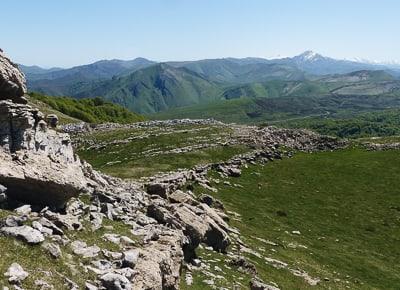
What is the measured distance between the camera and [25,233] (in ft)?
74.1

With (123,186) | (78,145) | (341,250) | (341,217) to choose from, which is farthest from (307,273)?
(78,145)

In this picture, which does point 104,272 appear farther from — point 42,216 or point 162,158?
point 162,158

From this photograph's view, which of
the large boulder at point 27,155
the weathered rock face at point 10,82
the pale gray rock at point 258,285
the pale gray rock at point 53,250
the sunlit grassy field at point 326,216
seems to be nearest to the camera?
the pale gray rock at point 53,250

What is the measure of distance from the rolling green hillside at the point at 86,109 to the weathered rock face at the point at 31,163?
11837 cm

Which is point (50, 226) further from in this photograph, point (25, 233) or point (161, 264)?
point (161, 264)

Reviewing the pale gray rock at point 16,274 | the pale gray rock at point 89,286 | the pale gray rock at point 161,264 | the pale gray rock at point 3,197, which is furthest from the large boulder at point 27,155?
the pale gray rock at point 89,286

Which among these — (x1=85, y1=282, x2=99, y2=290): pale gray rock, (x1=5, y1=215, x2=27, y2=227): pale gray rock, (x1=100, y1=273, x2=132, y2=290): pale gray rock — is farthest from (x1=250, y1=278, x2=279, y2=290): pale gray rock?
(x1=5, y1=215, x2=27, y2=227): pale gray rock

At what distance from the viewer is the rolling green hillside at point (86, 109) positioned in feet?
515

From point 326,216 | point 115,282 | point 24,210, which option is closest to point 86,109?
point 326,216

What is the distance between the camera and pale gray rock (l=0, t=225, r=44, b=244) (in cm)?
2238

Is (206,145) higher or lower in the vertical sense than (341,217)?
higher

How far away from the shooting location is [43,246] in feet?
74.5

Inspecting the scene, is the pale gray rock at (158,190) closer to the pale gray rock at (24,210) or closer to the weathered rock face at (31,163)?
the weathered rock face at (31,163)

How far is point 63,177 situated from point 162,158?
53071 mm
